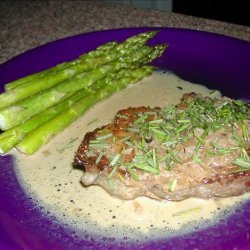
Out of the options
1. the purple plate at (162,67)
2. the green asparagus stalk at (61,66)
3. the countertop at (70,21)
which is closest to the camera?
the purple plate at (162,67)

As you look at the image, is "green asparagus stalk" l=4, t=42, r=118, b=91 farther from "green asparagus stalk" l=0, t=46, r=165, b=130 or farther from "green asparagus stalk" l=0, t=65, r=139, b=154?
"green asparagus stalk" l=0, t=65, r=139, b=154

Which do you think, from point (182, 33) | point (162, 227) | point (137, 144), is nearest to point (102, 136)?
point (137, 144)

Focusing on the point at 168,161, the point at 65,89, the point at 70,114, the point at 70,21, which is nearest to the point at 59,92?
the point at 65,89

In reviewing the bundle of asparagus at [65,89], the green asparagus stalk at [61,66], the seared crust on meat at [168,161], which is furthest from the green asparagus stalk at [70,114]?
the seared crust on meat at [168,161]

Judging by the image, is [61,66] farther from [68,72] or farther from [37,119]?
[37,119]

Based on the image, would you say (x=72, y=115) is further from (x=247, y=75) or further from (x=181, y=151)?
(x=247, y=75)

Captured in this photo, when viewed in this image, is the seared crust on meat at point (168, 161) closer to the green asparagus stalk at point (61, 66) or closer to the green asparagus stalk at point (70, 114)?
the green asparagus stalk at point (70, 114)

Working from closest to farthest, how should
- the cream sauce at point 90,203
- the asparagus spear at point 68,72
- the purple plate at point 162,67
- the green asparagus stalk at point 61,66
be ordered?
the purple plate at point 162,67 → the cream sauce at point 90,203 → the asparagus spear at point 68,72 → the green asparagus stalk at point 61,66
